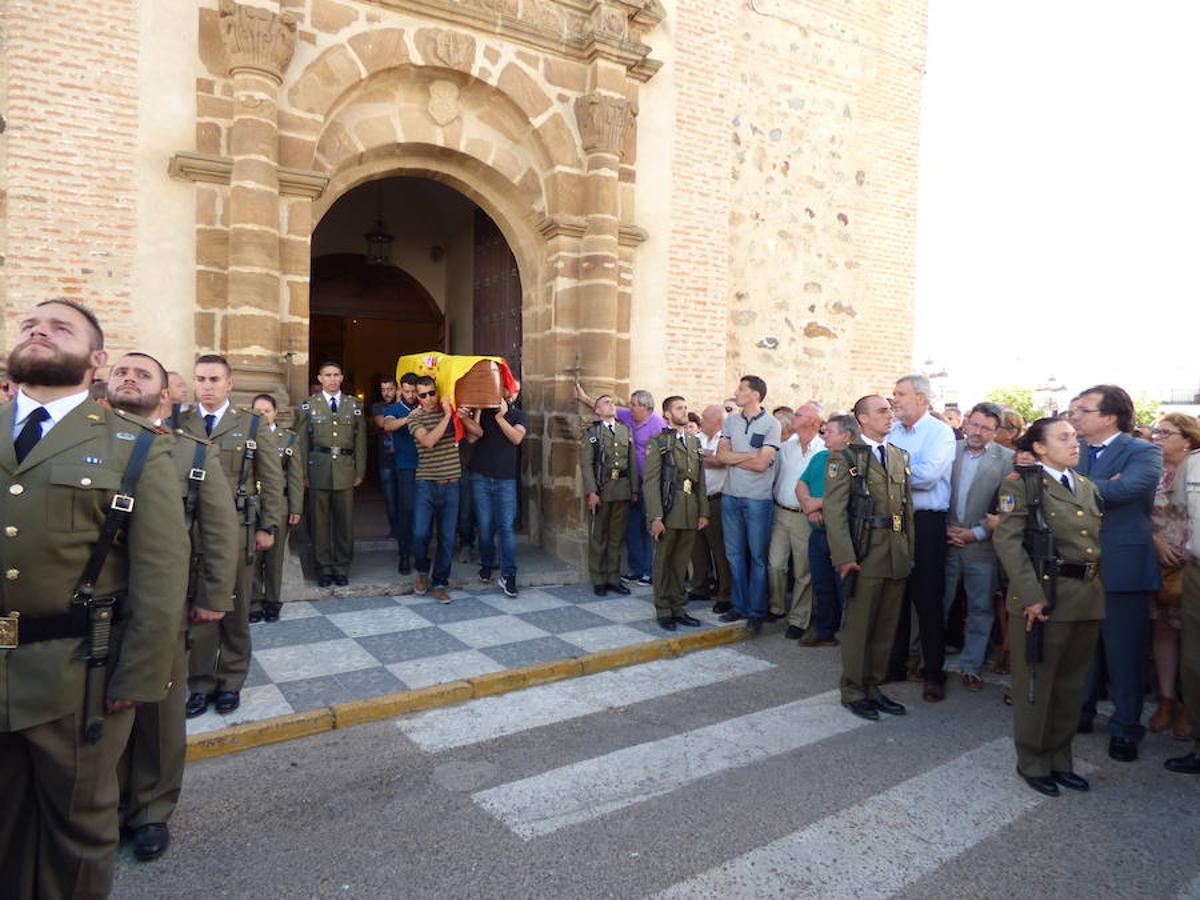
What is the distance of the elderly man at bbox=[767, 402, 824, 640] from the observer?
6660mm

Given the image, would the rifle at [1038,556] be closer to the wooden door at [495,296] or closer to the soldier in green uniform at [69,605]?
the soldier in green uniform at [69,605]

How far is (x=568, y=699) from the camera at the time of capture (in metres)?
5.04

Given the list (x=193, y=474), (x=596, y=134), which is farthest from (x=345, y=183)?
(x=193, y=474)

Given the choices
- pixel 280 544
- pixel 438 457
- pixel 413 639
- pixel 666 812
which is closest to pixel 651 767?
pixel 666 812

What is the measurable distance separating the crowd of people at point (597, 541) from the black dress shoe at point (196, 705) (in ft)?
0.05

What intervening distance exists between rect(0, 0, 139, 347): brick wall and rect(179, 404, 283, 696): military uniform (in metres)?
2.62

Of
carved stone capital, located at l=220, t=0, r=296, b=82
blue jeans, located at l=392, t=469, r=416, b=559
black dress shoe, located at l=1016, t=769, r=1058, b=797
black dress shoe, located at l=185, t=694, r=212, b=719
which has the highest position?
carved stone capital, located at l=220, t=0, r=296, b=82

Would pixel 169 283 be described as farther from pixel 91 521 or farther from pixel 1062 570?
pixel 1062 570

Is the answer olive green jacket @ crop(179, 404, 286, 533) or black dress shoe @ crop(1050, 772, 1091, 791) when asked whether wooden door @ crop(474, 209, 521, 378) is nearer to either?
olive green jacket @ crop(179, 404, 286, 533)

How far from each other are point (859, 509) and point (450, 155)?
6.17m

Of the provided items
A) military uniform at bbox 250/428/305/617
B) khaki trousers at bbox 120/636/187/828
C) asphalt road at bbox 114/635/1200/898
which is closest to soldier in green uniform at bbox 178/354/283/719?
asphalt road at bbox 114/635/1200/898

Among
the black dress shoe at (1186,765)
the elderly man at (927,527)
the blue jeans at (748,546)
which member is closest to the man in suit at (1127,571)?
the black dress shoe at (1186,765)

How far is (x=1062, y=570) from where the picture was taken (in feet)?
13.3

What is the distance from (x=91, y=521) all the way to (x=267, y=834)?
1716 millimetres
